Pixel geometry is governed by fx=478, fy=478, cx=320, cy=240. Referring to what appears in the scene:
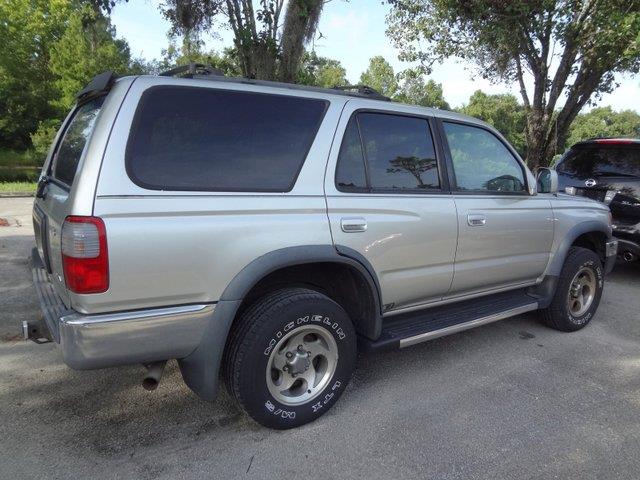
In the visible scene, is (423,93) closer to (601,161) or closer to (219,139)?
(601,161)

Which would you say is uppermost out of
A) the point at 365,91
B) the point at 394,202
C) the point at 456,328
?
the point at 365,91

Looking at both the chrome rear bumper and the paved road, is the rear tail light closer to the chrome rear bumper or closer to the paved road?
the chrome rear bumper

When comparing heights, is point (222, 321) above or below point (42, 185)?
below

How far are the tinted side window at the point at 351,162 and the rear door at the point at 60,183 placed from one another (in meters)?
1.38

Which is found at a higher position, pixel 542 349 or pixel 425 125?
pixel 425 125

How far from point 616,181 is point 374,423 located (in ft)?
16.7

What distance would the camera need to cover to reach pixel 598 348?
4.21 meters

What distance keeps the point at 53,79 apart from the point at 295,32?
87.3 feet

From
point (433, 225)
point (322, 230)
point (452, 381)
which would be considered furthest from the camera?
point (452, 381)

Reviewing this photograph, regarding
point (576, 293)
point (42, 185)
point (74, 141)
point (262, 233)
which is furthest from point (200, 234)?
point (576, 293)

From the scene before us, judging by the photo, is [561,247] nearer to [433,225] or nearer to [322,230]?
[433,225]

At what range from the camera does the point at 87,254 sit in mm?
2141

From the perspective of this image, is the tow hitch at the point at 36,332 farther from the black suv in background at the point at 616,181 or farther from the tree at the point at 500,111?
the tree at the point at 500,111

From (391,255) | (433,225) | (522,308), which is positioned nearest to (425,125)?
(433,225)
